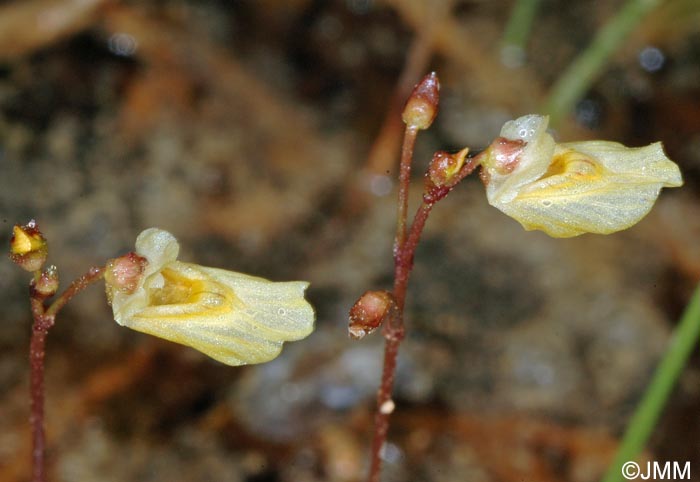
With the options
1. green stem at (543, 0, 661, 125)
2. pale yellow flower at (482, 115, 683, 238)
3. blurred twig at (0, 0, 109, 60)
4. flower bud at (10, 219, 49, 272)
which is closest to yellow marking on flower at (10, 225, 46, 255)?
flower bud at (10, 219, 49, 272)

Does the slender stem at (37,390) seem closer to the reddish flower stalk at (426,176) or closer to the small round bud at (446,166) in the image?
the reddish flower stalk at (426,176)

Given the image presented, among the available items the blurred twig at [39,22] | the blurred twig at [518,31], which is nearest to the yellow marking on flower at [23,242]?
the blurred twig at [39,22]

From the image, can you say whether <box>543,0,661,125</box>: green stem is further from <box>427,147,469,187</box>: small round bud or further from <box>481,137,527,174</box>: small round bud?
<box>427,147,469,187</box>: small round bud

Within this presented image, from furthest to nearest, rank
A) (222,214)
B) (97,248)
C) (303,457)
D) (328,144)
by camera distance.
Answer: (328,144) → (222,214) → (97,248) → (303,457)

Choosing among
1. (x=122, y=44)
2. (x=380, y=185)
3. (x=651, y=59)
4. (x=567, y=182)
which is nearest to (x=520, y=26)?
(x=651, y=59)

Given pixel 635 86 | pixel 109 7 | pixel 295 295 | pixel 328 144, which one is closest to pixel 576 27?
pixel 635 86

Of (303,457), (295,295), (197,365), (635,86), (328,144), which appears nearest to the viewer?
(295,295)

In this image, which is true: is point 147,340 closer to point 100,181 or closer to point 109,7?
point 100,181
